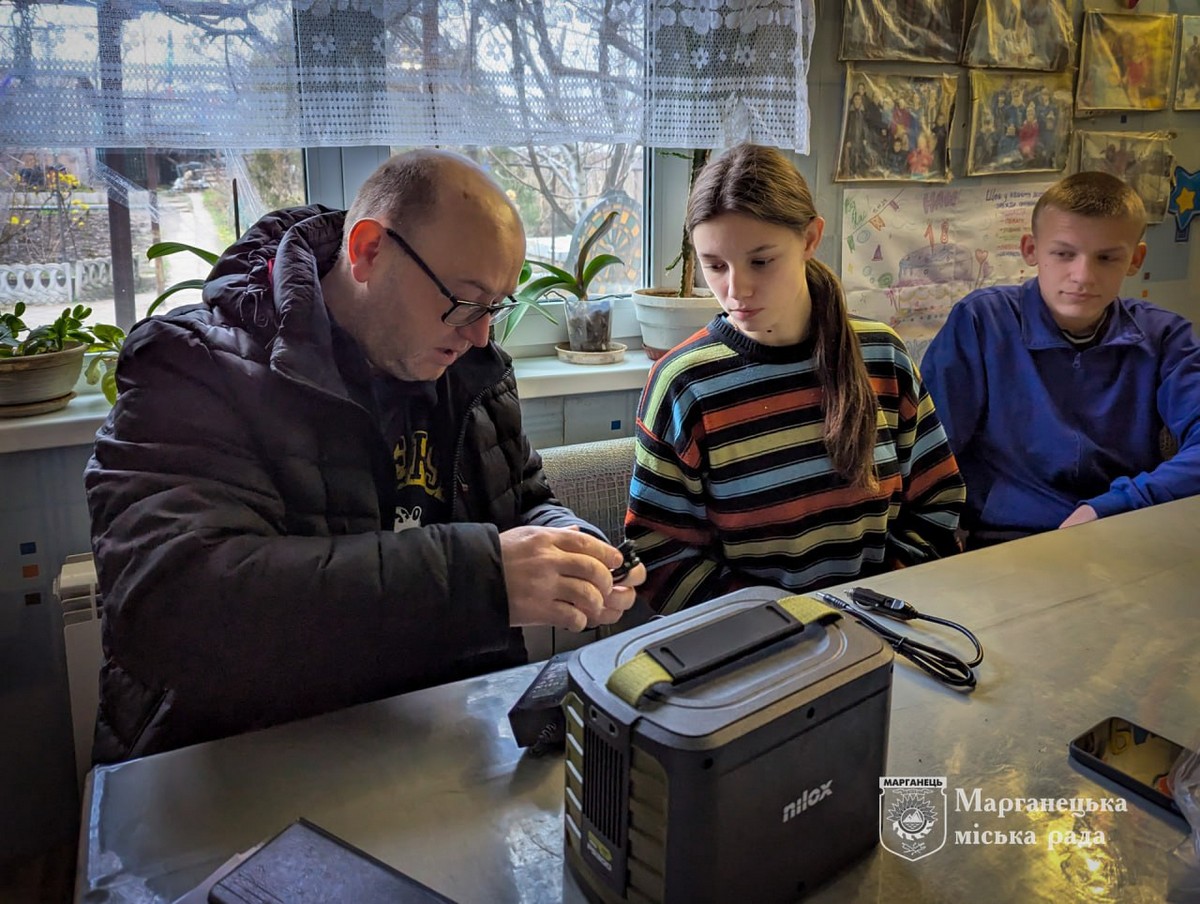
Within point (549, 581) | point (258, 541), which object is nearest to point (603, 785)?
point (549, 581)

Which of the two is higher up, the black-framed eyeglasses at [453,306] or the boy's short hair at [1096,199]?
the boy's short hair at [1096,199]

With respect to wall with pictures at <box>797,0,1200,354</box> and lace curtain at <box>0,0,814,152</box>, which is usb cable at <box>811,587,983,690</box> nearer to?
lace curtain at <box>0,0,814,152</box>

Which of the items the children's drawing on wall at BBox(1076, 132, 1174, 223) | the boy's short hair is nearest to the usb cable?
the boy's short hair

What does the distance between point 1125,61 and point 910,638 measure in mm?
2388

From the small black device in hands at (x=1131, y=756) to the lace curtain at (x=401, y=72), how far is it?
1.40 metres

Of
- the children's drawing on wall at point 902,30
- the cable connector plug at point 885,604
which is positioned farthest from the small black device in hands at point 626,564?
the children's drawing on wall at point 902,30

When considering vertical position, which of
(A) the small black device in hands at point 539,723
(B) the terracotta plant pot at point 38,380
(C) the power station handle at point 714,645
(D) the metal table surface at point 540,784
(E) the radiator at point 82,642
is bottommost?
(E) the radiator at point 82,642

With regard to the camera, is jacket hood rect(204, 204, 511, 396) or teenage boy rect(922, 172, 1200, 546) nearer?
jacket hood rect(204, 204, 511, 396)

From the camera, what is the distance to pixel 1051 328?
6.69 ft

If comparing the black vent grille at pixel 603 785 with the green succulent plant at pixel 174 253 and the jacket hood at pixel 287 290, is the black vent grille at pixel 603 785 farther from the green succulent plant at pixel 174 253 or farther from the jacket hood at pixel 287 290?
the green succulent plant at pixel 174 253

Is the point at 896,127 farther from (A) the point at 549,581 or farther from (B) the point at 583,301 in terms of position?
(A) the point at 549,581

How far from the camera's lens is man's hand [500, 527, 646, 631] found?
1021 millimetres

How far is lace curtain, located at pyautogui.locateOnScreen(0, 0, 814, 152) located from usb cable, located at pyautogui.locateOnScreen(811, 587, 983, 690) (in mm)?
1108

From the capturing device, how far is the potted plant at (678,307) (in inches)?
83.4
